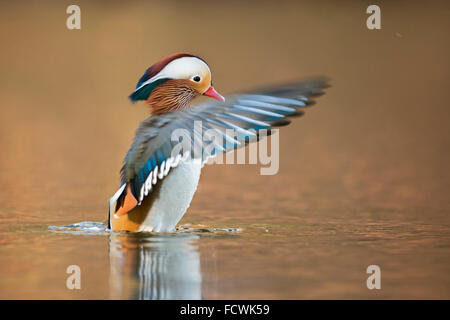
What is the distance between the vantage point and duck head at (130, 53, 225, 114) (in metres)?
5.45

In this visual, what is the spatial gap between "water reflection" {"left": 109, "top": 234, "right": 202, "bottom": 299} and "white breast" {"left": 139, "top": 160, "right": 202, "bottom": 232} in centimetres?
11

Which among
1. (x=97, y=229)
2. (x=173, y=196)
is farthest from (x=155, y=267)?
(x=97, y=229)

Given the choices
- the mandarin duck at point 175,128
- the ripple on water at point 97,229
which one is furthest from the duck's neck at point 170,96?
the ripple on water at point 97,229

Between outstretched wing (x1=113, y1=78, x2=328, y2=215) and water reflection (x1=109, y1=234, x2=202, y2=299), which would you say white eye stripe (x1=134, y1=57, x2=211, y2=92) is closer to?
outstretched wing (x1=113, y1=78, x2=328, y2=215)

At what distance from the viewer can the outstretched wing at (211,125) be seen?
15.9 ft

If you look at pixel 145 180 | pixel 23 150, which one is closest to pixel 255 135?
pixel 145 180

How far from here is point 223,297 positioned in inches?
146

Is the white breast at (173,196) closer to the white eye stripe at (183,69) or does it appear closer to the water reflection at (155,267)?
the water reflection at (155,267)

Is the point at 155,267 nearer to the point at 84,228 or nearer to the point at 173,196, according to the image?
the point at 173,196

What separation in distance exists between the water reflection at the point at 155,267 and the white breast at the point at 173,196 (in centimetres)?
11

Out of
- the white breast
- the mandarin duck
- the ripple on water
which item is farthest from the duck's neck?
the ripple on water
